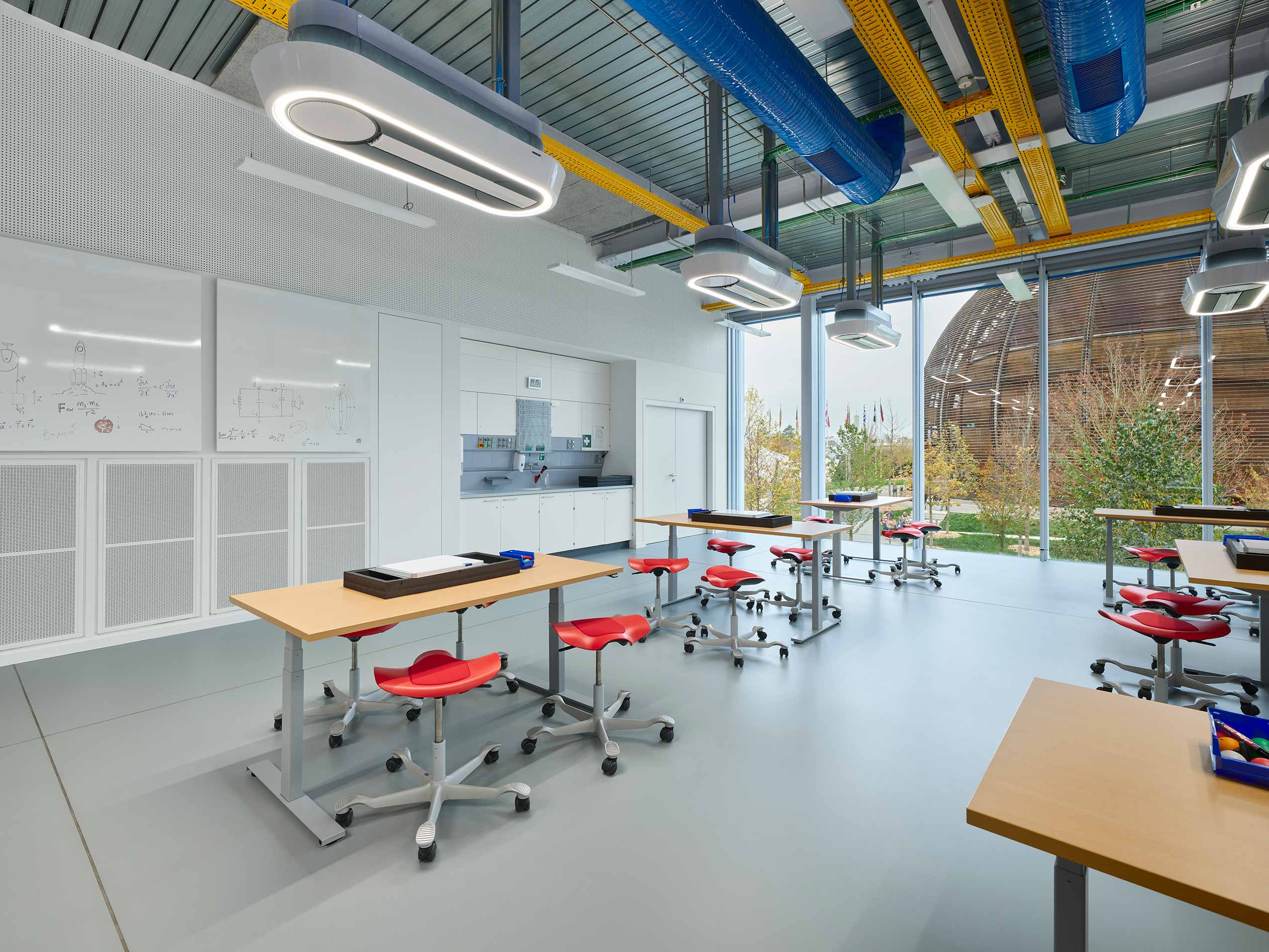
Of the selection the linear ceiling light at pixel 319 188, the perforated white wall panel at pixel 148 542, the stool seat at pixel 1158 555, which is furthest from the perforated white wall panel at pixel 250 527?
the stool seat at pixel 1158 555

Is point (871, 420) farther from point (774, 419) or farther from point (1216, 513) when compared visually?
point (1216, 513)

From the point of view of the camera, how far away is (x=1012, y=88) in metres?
3.70

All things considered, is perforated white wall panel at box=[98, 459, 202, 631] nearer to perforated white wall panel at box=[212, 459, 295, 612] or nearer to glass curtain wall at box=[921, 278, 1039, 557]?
perforated white wall panel at box=[212, 459, 295, 612]

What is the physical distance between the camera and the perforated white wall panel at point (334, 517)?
4.92m

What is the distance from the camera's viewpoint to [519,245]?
6.52m

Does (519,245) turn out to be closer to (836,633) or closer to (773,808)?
(836,633)

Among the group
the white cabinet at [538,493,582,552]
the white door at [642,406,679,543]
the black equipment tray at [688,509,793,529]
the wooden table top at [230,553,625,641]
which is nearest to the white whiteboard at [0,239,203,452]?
the wooden table top at [230,553,625,641]

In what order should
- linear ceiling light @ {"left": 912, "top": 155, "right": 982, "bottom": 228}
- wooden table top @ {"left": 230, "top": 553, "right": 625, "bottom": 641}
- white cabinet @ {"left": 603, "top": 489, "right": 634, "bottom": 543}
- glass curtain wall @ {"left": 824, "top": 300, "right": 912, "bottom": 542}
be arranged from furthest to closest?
glass curtain wall @ {"left": 824, "top": 300, "right": 912, "bottom": 542} < white cabinet @ {"left": 603, "top": 489, "right": 634, "bottom": 543} < linear ceiling light @ {"left": 912, "top": 155, "right": 982, "bottom": 228} < wooden table top @ {"left": 230, "top": 553, "right": 625, "bottom": 641}

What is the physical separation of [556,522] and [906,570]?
3.81 meters

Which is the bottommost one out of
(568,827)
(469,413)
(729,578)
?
(568,827)

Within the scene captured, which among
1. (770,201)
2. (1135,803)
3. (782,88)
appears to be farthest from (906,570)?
(1135,803)

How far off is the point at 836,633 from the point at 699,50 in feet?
12.1

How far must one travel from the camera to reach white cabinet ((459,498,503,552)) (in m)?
6.16

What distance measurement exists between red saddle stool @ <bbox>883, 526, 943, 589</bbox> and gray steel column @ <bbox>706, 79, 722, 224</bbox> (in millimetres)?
3771
